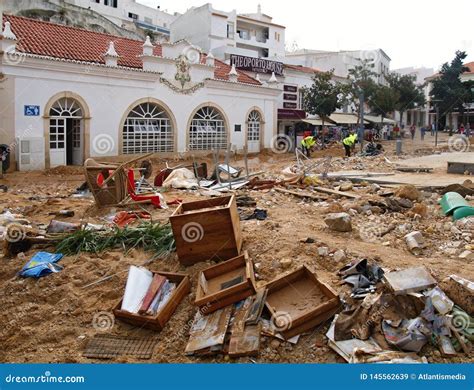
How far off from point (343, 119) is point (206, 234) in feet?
109

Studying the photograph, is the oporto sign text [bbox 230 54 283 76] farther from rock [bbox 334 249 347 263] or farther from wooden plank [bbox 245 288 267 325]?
wooden plank [bbox 245 288 267 325]

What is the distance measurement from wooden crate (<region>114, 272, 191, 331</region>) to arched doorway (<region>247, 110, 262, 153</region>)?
827 inches

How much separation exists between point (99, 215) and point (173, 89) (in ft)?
45.2

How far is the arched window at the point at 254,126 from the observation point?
85.8ft

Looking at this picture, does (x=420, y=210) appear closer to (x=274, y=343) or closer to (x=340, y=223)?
(x=340, y=223)

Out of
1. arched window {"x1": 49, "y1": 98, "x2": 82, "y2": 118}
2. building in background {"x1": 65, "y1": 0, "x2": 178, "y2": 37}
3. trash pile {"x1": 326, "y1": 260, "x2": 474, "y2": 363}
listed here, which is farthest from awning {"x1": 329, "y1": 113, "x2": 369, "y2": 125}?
trash pile {"x1": 326, "y1": 260, "x2": 474, "y2": 363}

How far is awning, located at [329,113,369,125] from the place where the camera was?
118 feet

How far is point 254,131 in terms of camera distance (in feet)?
87.3

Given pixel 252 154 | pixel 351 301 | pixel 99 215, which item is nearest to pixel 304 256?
pixel 351 301

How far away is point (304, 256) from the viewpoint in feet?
18.9

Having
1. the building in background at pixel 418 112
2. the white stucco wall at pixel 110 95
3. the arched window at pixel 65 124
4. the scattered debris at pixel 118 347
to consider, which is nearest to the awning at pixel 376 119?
the building in background at pixel 418 112

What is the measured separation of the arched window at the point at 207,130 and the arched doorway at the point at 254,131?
1899 mm

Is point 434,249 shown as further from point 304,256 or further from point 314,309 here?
point 314,309

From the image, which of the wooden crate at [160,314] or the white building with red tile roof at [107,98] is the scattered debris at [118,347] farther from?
the white building with red tile roof at [107,98]
